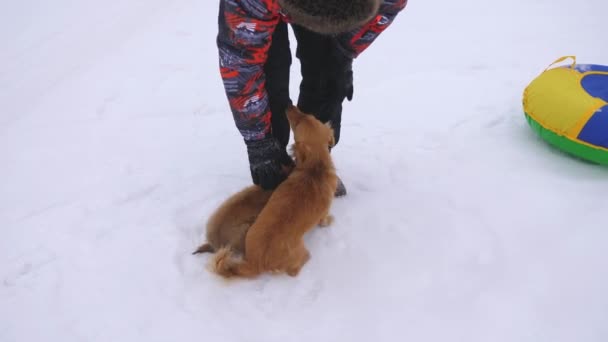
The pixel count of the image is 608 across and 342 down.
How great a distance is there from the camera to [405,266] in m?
1.65

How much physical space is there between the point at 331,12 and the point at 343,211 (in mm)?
1062

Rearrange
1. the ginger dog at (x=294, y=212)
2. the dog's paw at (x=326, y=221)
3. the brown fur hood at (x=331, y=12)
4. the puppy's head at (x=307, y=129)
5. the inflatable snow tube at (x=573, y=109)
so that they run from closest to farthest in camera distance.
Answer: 1. the brown fur hood at (x=331, y=12)
2. the ginger dog at (x=294, y=212)
3. the puppy's head at (x=307, y=129)
4. the dog's paw at (x=326, y=221)
5. the inflatable snow tube at (x=573, y=109)

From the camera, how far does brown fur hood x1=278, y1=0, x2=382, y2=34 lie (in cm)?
107

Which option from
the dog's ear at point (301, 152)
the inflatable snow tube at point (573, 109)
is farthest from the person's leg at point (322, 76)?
the inflatable snow tube at point (573, 109)

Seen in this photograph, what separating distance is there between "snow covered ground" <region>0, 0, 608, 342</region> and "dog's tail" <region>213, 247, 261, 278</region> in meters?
0.10

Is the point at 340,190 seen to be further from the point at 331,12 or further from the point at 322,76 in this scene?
the point at 331,12

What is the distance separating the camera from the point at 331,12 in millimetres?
1076

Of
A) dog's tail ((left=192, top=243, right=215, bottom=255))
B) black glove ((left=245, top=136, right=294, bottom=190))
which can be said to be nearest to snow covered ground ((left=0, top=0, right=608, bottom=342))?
dog's tail ((left=192, top=243, right=215, bottom=255))

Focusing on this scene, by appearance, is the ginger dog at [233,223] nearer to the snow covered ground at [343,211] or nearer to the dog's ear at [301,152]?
the snow covered ground at [343,211]

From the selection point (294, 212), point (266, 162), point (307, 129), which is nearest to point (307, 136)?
point (307, 129)

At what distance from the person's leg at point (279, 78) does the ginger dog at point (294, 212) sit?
7cm

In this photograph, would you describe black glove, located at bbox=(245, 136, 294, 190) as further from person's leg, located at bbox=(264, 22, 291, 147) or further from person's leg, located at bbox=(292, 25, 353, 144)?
person's leg, located at bbox=(292, 25, 353, 144)

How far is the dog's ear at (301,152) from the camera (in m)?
1.72

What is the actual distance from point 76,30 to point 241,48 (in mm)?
3720
